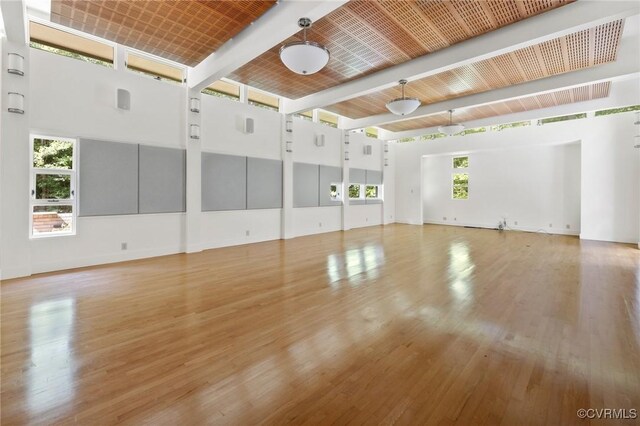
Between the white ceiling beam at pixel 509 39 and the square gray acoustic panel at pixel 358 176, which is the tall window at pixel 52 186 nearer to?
the white ceiling beam at pixel 509 39

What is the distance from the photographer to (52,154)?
5.38m

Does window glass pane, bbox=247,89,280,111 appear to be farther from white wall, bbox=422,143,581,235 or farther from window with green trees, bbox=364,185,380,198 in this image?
white wall, bbox=422,143,581,235

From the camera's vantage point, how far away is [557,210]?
34.2 ft

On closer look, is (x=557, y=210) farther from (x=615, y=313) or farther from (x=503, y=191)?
(x=615, y=313)

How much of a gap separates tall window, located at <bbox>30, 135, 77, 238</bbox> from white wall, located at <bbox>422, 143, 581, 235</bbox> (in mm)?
12786

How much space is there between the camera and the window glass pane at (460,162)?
12672 mm

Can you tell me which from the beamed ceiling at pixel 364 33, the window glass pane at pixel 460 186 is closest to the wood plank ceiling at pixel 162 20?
the beamed ceiling at pixel 364 33

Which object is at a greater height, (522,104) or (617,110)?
(522,104)

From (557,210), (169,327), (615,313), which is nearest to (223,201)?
(169,327)

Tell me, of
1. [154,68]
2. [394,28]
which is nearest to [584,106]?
[394,28]

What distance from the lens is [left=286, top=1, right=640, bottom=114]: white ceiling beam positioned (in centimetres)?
421

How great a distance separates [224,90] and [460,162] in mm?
10123

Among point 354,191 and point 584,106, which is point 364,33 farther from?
Result: point 584,106

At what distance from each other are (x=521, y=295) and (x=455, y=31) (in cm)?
449
